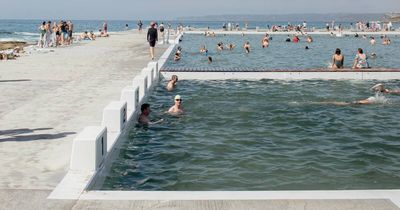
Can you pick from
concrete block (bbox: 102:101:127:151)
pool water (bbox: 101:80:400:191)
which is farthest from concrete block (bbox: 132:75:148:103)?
concrete block (bbox: 102:101:127:151)

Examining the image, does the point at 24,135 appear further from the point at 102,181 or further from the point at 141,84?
the point at 141,84

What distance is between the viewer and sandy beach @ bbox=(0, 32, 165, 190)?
21.9 feet

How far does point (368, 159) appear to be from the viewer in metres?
9.12

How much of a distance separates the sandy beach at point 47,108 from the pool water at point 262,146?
38.8 inches

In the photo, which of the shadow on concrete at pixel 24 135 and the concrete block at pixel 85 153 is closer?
the concrete block at pixel 85 153

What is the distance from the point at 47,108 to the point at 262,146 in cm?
487

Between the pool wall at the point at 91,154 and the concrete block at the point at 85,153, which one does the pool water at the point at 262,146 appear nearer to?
the pool wall at the point at 91,154

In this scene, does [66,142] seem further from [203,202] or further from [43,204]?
[203,202]

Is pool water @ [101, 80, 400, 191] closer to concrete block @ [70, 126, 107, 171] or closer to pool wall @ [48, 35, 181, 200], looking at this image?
pool wall @ [48, 35, 181, 200]

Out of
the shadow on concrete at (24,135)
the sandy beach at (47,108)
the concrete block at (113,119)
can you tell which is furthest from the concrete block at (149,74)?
the shadow on concrete at (24,135)

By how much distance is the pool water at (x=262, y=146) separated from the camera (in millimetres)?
7699

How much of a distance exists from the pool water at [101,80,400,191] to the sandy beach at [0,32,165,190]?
0.99 metres

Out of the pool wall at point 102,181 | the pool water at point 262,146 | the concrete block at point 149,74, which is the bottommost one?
the pool water at point 262,146

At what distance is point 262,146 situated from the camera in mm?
9898
